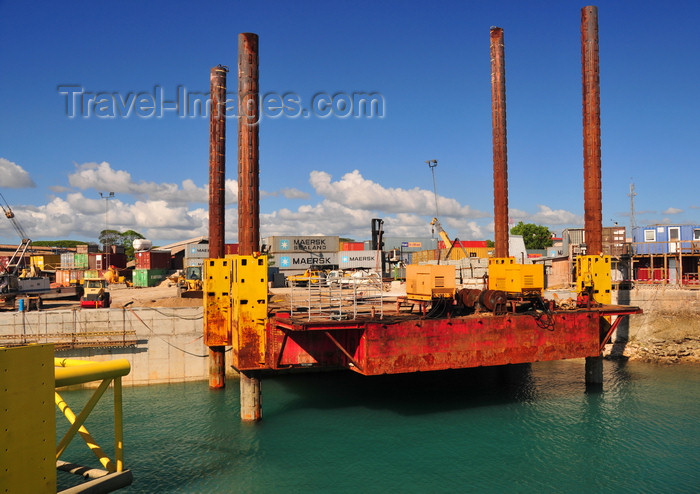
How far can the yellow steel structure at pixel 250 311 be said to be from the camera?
20766 mm

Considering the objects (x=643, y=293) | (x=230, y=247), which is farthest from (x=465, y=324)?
(x=230, y=247)

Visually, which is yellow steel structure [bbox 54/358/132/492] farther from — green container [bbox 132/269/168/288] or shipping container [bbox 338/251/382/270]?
shipping container [bbox 338/251/382/270]

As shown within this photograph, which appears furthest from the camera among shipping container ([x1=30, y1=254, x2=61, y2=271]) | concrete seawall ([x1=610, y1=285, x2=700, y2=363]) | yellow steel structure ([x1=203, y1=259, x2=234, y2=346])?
shipping container ([x1=30, y1=254, x2=61, y2=271])

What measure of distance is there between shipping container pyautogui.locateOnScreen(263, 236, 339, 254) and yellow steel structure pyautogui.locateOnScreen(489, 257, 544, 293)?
52769 mm

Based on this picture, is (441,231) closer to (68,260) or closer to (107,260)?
(107,260)

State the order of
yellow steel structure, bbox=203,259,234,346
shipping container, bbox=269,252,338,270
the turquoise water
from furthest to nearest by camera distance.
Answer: shipping container, bbox=269,252,338,270 < yellow steel structure, bbox=203,259,234,346 < the turquoise water

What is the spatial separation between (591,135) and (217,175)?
21663mm

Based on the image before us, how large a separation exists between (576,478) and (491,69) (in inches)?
909

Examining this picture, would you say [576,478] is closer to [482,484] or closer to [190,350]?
[482,484]

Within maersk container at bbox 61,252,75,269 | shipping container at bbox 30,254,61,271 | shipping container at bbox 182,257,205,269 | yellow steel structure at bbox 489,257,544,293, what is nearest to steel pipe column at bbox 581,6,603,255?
yellow steel structure at bbox 489,257,544,293

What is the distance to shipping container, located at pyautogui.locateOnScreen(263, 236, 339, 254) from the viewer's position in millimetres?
78312

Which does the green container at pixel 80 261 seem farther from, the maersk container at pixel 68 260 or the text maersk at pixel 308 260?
the text maersk at pixel 308 260

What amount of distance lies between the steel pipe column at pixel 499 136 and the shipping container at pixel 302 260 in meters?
49.1

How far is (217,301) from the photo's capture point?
26.2 metres
